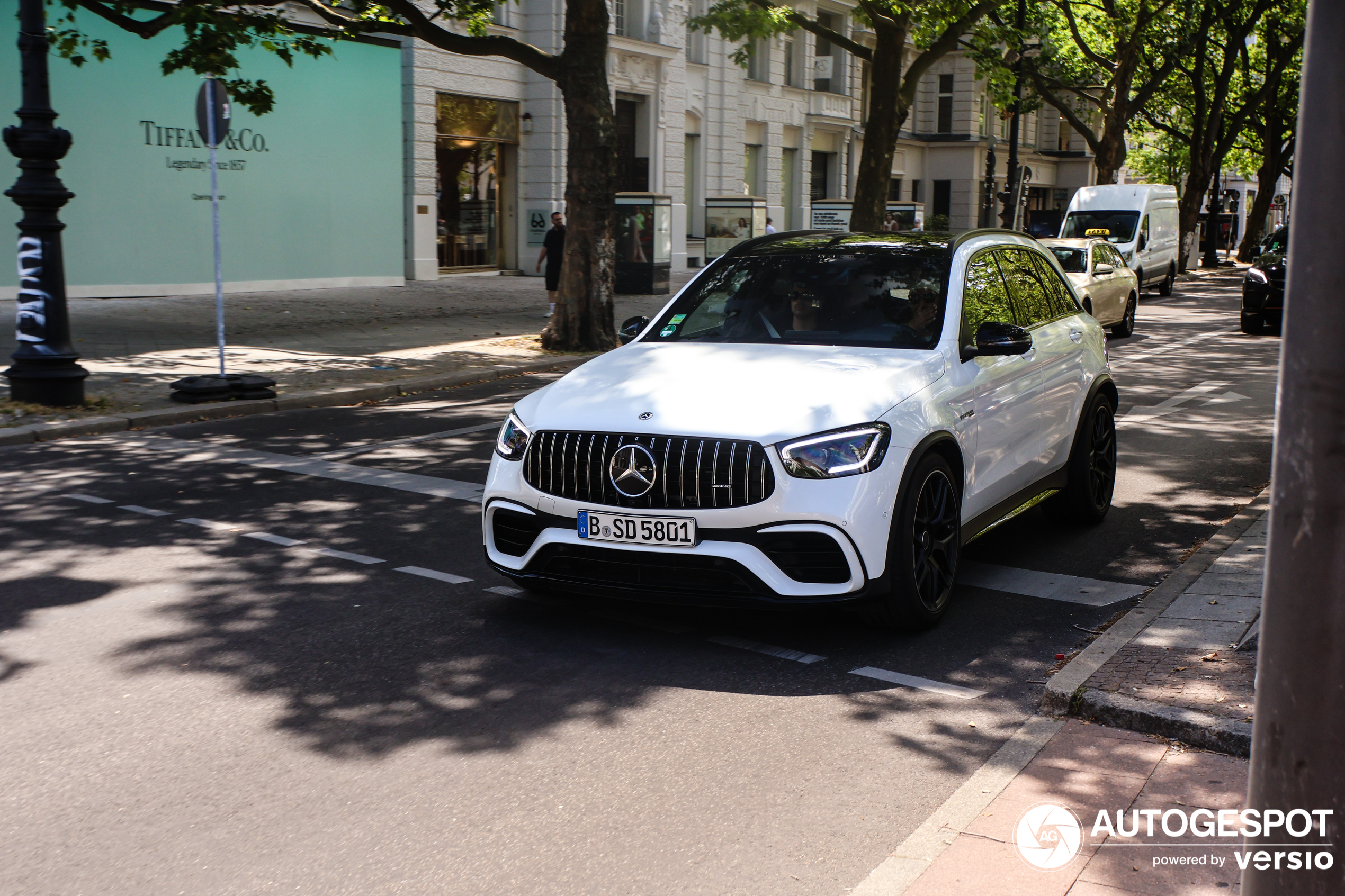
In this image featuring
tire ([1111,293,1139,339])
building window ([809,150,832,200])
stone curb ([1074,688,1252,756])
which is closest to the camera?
stone curb ([1074,688,1252,756])

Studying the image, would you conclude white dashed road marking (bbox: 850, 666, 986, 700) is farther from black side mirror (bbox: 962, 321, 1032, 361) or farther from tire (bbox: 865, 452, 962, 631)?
black side mirror (bbox: 962, 321, 1032, 361)

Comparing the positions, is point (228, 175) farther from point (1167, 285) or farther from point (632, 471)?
point (1167, 285)

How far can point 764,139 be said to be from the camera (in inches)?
1599

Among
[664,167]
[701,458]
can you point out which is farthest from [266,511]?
[664,167]

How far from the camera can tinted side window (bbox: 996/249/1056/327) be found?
22.4 feet

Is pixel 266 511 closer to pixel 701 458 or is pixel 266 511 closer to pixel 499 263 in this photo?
pixel 701 458

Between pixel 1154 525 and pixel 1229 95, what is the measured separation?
158 ft

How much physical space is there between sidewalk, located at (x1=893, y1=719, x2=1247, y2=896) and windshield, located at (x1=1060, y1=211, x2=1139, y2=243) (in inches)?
1065

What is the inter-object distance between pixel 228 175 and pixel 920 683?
20352 mm

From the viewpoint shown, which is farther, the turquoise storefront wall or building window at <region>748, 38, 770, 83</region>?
building window at <region>748, 38, 770, 83</region>

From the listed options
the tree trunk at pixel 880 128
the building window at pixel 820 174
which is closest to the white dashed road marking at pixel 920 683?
the tree trunk at pixel 880 128

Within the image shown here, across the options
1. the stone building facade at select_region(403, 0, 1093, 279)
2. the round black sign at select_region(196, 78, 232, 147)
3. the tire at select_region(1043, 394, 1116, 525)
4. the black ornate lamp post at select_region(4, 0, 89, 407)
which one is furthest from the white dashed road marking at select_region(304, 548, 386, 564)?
the stone building facade at select_region(403, 0, 1093, 279)

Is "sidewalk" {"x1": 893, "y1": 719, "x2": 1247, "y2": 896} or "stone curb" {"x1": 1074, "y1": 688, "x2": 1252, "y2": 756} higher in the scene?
"stone curb" {"x1": 1074, "y1": 688, "x2": 1252, "y2": 756}

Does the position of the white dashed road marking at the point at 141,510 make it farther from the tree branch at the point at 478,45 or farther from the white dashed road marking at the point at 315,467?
the tree branch at the point at 478,45
